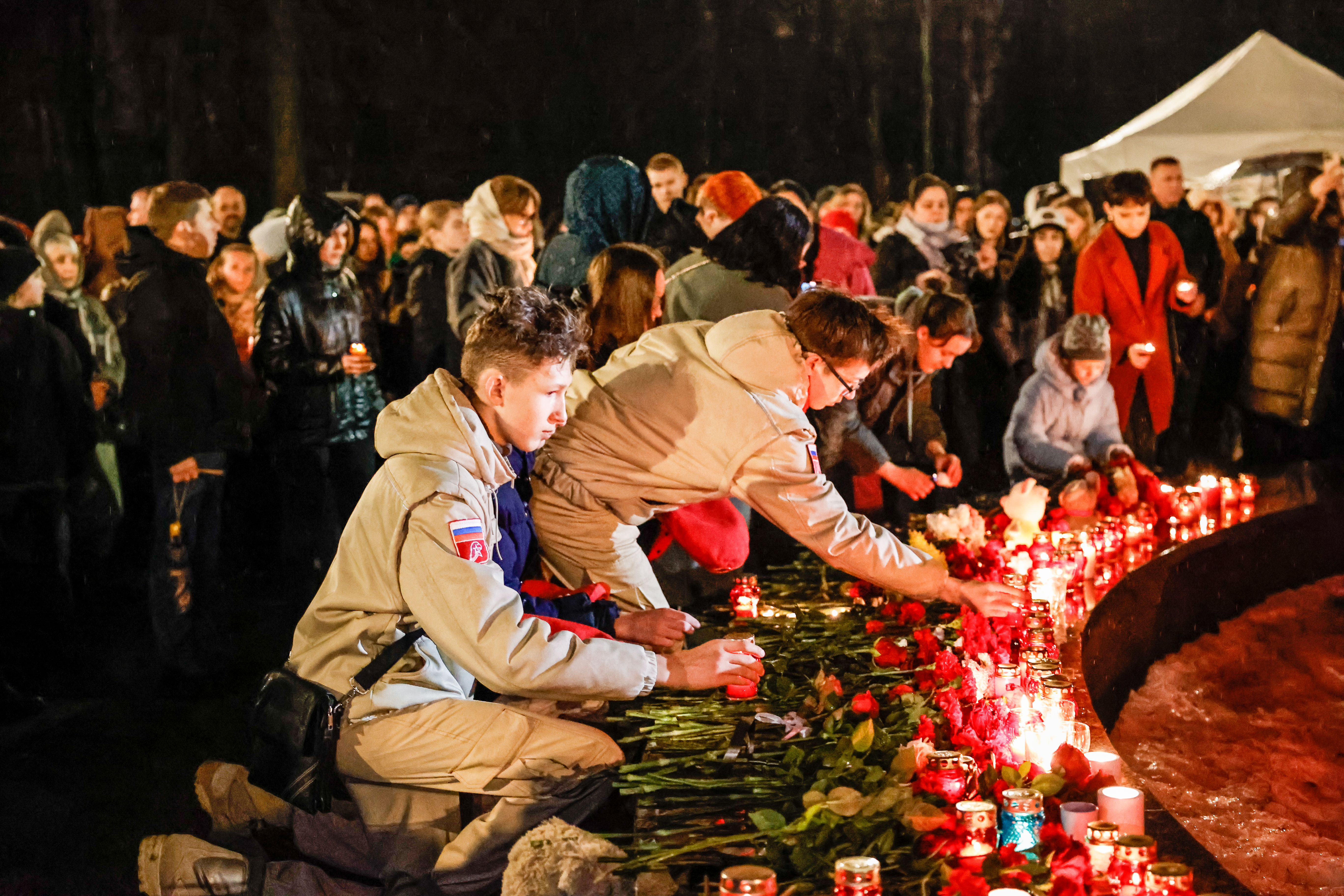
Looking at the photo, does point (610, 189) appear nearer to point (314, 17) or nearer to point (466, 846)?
point (466, 846)

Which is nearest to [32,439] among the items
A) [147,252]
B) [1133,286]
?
[147,252]

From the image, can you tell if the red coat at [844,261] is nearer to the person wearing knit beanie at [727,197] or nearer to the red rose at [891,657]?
the person wearing knit beanie at [727,197]

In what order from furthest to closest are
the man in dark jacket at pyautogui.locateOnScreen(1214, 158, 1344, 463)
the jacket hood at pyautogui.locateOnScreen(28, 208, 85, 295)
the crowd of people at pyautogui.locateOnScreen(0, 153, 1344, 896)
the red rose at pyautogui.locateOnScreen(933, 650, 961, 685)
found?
the man in dark jacket at pyautogui.locateOnScreen(1214, 158, 1344, 463) → the jacket hood at pyautogui.locateOnScreen(28, 208, 85, 295) → the red rose at pyautogui.locateOnScreen(933, 650, 961, 685) → the crowd of people at pyautogui.locateOnScreen(0, 153, 1344, 896)

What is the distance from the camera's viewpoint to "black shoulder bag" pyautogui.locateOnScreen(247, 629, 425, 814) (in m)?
2.48

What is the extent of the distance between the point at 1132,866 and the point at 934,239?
6.33 m

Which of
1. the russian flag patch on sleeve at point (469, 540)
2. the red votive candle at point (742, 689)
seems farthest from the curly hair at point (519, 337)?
the red votive candle at point (742, 689)

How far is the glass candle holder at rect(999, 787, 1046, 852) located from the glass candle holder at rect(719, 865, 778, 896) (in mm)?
441

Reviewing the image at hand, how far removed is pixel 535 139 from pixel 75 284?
883 centimetres

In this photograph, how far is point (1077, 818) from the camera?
6.91 ft

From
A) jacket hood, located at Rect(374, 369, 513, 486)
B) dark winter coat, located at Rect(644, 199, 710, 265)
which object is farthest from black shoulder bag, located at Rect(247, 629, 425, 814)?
dark winter coat, located at Rect(644, 199, 710, 265)

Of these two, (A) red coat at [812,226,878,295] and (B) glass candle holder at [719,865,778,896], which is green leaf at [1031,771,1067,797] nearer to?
(B) glass candle holder at [719,865,778,896]

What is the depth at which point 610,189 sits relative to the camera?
17.6 ft

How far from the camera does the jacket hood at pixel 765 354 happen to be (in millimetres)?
3211

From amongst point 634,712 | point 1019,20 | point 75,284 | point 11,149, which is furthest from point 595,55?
point 634,712
